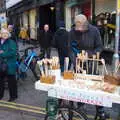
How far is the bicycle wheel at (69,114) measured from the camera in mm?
5586

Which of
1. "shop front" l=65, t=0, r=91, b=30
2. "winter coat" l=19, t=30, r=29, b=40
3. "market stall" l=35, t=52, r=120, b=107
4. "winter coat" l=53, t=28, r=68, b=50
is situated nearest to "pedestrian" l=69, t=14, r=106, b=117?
"market stall" l=35, t=52, r=120, b=107

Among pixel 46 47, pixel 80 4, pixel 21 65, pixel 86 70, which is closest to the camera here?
pixel 86 70

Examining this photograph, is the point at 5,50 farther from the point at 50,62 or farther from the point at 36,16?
the point at 36,16

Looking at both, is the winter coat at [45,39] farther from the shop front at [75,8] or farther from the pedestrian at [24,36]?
the pedestrian at [24,36]

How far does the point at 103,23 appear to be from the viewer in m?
16.1

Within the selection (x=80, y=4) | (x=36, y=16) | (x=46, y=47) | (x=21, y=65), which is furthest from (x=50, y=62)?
(x=36, y=16)

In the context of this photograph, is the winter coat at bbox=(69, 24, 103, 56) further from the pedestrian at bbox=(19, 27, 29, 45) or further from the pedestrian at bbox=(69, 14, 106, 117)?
the pedestrian at bbox=(19, 27, 29, 45)

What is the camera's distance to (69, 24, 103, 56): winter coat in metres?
6.65

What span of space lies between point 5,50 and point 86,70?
7.78 feet

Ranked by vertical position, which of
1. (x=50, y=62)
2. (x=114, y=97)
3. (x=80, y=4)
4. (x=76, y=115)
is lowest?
(x=76, y=115)

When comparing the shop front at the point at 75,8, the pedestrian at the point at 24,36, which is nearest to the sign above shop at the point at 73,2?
the shop front at the point at 75,8

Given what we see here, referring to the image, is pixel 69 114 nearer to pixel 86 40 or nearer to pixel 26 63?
pixel 86 40

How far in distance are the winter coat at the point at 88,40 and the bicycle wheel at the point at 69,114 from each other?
1.33 meters

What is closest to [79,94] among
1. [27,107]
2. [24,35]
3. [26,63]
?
[27,107]
